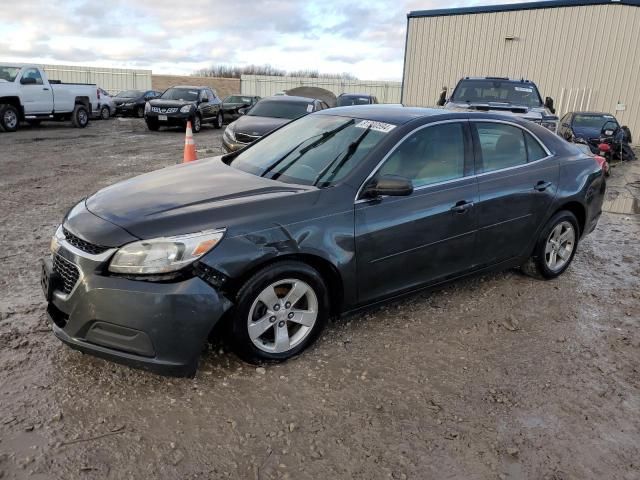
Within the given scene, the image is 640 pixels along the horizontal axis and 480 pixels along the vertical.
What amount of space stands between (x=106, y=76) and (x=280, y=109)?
29755mm

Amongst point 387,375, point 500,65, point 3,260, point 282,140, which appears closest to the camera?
point 387,375

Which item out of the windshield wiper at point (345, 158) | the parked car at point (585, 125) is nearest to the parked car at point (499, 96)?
the parked car at point (585, 125)

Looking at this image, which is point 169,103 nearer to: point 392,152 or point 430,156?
point 430,156

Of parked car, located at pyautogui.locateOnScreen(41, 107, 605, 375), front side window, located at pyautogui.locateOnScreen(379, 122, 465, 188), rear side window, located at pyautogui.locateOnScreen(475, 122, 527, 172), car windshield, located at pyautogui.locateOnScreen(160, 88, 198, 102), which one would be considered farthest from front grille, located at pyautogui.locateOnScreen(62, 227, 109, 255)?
car windshield, located at pyautogui.locateOnScreen(160, 88, 198, 102)

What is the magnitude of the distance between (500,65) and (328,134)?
20.1 metres

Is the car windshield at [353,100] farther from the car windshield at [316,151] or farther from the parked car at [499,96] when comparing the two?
the car windshield at [316,151]

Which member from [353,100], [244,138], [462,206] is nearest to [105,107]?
[353,100]

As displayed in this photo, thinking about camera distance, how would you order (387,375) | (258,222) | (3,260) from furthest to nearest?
(3,260) < (387,375) < (258,222)

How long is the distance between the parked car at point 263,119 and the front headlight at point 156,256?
24.0 ft

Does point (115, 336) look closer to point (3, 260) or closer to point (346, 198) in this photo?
point (346, 198)

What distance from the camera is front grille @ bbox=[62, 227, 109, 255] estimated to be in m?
2.92

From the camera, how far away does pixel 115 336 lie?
2863 mm

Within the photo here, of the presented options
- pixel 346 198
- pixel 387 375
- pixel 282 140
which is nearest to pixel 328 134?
pixel 282 140

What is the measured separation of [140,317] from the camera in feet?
9.18
